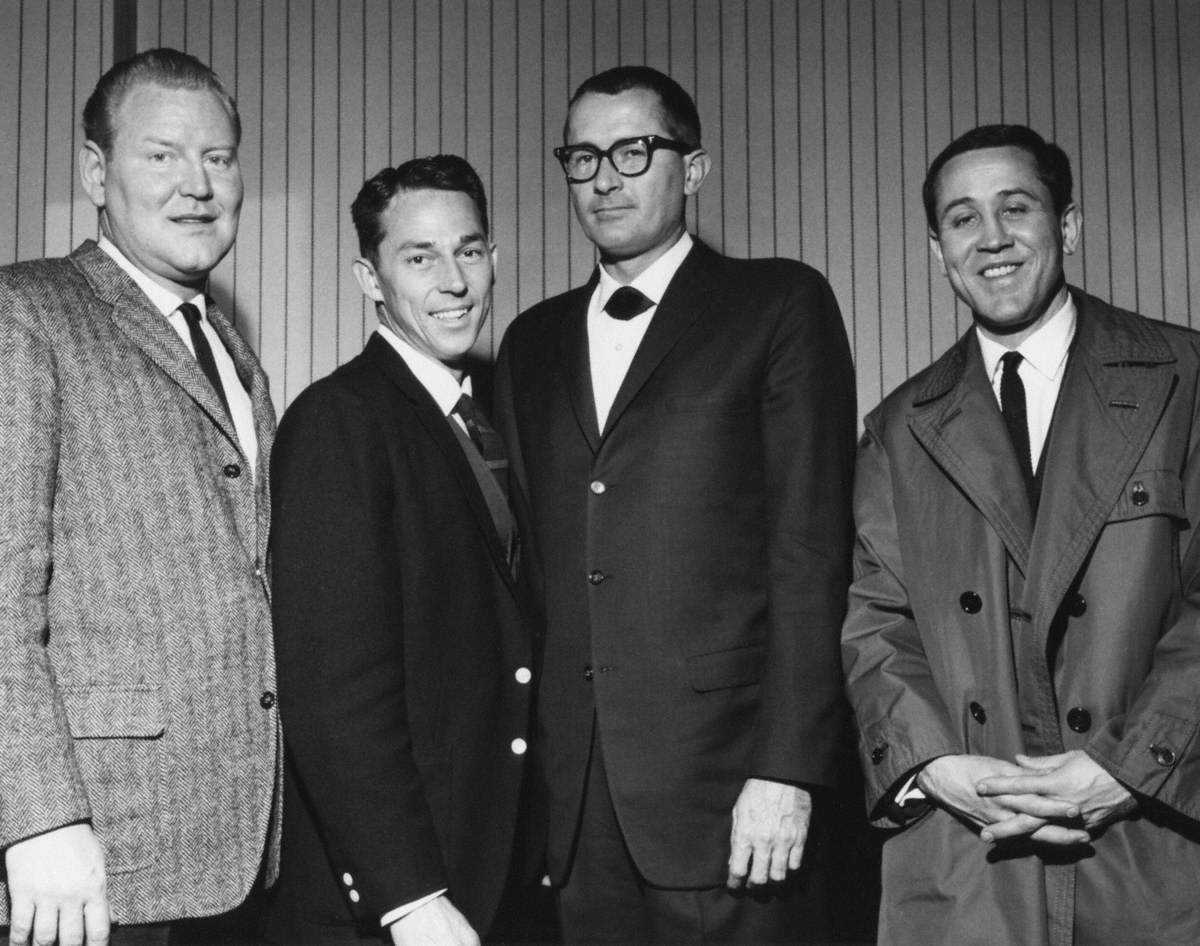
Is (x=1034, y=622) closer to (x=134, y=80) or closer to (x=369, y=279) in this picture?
(x=369, y=279)

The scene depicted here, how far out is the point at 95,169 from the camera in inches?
99.5

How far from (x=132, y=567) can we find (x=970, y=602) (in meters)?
1.57

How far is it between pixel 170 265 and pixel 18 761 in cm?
100

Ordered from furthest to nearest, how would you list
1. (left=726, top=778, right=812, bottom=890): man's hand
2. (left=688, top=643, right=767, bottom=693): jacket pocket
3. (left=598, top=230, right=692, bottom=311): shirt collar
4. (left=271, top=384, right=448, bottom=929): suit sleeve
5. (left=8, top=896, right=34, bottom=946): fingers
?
1. (left=598, top=230, right=692, bottom=311): shirt collar
2. (left=688, top=643, right=767, bottom=693): jacket pocket
3. (left=726, top=778, right=812, bottom=890): man's hand
4. (left=271, top=384, right=448, bottom=929): suit sleeve
5. (left=8, top=896, right=34, bottom=946): fingers

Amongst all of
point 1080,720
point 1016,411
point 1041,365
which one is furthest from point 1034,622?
point 1041,365

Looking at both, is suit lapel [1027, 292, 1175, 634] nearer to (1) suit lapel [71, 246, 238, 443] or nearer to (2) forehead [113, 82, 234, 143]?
(1) suit lapel [71, 246, 238, 443]

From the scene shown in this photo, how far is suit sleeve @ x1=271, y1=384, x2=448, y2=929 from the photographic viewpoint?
2215 millimetres

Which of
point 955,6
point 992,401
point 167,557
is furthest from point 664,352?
point 955,6

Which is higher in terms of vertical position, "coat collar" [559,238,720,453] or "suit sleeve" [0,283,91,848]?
"coat collar" [559,238,720,453]

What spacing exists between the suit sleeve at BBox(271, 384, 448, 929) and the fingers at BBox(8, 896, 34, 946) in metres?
0.49

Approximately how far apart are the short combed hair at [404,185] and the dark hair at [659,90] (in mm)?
404

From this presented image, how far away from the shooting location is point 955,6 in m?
4.07

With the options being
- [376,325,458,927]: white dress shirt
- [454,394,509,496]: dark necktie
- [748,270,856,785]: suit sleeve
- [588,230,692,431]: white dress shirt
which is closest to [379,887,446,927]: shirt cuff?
[748,270,856,785]: suit sleeve

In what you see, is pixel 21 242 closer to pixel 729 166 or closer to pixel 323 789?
pixel 729 166
